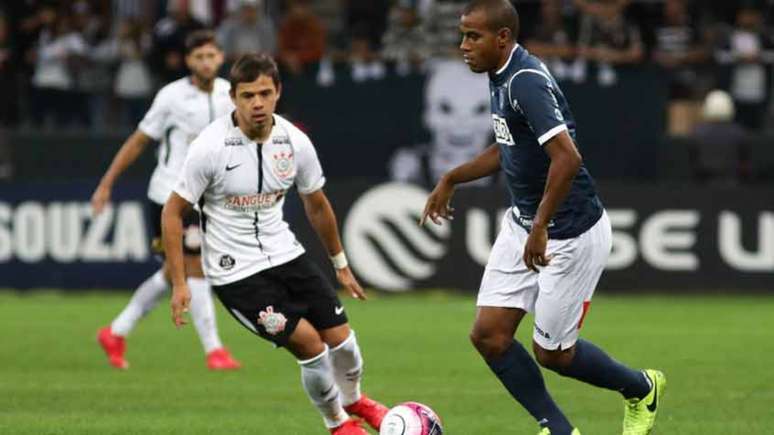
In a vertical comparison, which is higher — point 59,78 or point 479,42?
point 479,42

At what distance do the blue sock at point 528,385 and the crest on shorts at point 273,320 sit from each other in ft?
3.78

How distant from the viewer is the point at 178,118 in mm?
12875

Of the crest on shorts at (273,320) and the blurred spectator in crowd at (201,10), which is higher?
the crest on shorts at (273,320)

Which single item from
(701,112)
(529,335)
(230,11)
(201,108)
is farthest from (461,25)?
(230,11)

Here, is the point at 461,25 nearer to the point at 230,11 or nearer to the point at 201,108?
the point at 201,108

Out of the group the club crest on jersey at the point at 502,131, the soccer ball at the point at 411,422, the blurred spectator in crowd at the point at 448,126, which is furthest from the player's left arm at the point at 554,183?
the blurred spectator in crowd at the point at 448,126

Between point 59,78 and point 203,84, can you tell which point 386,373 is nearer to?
point 203,84

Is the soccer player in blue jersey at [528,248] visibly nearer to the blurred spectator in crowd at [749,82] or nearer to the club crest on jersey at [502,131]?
the club crest on jersey at [502,131]

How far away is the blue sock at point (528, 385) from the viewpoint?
28.8 ft

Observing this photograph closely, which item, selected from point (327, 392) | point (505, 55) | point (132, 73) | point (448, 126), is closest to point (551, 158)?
point (505, 55)

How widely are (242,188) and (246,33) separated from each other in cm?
1133

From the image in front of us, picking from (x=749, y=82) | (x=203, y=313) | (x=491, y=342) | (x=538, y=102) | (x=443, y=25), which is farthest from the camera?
(x=443, y=25)


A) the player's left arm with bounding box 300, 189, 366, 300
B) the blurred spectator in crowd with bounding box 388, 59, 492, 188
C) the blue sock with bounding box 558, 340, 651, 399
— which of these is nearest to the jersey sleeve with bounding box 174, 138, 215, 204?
the player's left arm with bounding box 300, 189, 366, 300

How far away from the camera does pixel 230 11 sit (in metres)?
22.0
